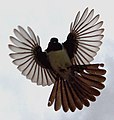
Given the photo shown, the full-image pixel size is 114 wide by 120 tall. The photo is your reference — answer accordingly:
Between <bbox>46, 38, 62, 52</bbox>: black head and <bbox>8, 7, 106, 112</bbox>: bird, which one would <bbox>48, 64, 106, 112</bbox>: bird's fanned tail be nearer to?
<bbox>8, 7, 106, 112</bbox>: bird

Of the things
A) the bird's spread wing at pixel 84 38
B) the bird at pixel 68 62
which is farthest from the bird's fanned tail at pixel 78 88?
the bird's spread wing at pixel 84 38

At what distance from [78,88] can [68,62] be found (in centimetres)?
50

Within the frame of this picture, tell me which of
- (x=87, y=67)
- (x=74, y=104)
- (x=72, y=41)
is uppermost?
(x=72, y=41)

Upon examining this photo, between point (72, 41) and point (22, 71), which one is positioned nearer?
point (22, 71)

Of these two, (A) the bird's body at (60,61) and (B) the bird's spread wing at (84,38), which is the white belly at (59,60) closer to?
(A) the bird's body at (60,61)

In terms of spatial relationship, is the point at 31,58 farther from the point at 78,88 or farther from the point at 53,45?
the point at 78,88

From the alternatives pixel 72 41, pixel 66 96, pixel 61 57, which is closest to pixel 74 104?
pixel 66 96

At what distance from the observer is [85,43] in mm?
6848

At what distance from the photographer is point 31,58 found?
677 centimetres

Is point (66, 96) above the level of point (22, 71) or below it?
below

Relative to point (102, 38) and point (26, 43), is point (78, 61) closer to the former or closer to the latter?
point (102, 38)

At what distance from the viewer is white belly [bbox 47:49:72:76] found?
630 centimetres

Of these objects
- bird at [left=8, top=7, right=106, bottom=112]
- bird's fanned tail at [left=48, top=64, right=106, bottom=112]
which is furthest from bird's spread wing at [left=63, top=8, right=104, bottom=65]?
bird's fanned tail at [left=48, top=64, right=106, bottom=112]

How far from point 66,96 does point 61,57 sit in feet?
2.40
